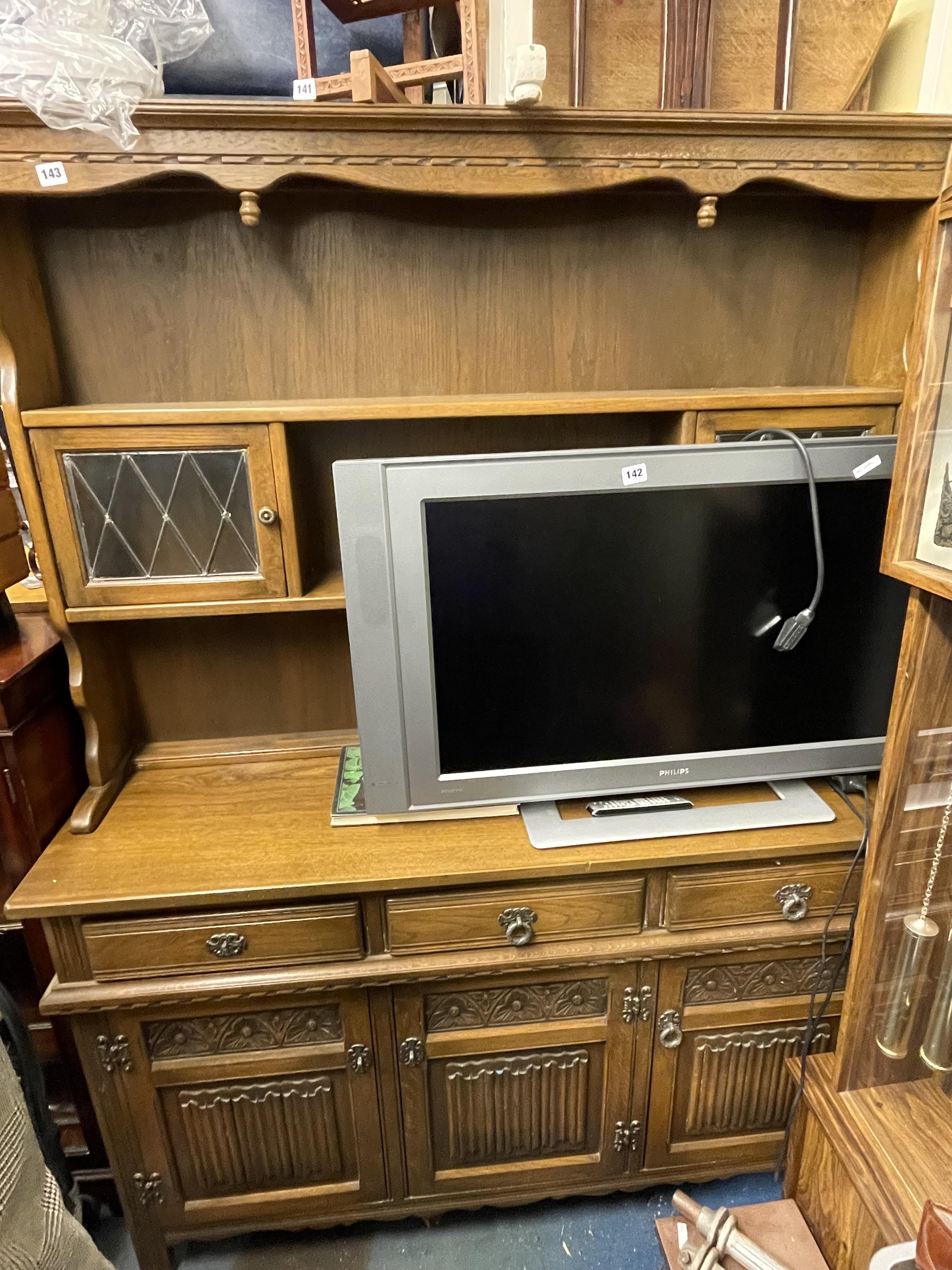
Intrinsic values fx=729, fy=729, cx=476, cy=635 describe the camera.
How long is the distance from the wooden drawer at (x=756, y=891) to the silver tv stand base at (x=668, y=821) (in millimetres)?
60

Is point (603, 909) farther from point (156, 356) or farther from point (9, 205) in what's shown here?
point (9, 205)

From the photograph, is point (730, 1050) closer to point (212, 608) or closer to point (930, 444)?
point (930, 444)


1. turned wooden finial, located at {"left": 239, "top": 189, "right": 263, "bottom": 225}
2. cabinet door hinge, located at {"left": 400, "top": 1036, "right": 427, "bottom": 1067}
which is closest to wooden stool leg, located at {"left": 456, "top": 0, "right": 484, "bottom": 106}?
turned wooden finial, located at {"left": 239, "top": 189, "right": 263, "bottom": 225}

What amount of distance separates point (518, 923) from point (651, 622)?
0.50m

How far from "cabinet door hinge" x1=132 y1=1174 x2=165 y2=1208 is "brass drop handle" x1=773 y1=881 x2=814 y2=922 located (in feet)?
3.63

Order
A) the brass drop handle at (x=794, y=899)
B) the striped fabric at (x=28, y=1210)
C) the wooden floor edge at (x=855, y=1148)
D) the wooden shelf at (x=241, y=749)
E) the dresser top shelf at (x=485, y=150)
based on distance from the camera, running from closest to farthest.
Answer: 1. the striped fabric at (x=28, y=1210)
2. the wooden floor edge at (x=855, y=1148)
3. the dresser top shelf at (x=485, y=150)
4. the brass drop handle at (x=794, y=899)
5. the wooden shelf at (x=241, y=749)

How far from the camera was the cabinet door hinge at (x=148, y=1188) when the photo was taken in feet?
3.90

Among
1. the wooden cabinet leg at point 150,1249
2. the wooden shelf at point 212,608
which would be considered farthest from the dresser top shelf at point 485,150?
the wooden cabinet leg at point 150,1249

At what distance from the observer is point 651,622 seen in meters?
1.11

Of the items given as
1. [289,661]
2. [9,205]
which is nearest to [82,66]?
[9,205]

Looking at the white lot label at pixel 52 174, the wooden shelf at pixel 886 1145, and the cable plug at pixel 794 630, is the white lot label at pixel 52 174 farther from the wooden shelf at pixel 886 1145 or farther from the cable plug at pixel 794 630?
the wooden shelf at pixel 886 1145

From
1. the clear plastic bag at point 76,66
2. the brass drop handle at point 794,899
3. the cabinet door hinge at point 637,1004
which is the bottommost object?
the cabinet door hinge at point 637,1004

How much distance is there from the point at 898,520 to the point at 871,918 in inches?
19.5

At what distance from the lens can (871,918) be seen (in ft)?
2.99
